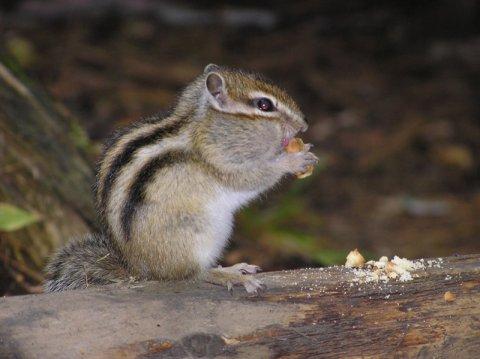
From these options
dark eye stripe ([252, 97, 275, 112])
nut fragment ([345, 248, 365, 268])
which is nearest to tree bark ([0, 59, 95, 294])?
dark eye stripe ([252, 97, 275, 112])

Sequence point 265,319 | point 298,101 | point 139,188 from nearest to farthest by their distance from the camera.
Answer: point 265,319, point 139,188, point 298,101

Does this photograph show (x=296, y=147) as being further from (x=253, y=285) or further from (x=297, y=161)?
(x=253, y=285)

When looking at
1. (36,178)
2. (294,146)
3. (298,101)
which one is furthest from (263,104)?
(298,101)

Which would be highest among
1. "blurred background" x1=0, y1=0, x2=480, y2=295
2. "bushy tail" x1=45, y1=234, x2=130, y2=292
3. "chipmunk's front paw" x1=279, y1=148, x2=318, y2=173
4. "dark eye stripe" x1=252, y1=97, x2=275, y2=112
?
"blurred background" x1=0, y1=0, x2=480, y2=295

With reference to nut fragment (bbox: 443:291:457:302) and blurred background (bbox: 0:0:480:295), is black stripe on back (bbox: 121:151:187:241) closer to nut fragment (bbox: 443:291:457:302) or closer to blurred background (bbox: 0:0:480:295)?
blurred background (bbox: 0:0:480:295)

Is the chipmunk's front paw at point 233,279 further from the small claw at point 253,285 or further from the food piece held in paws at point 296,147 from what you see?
the food piece held in paws at point 296,147

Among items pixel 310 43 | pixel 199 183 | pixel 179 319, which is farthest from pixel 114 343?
pixel 310 43
